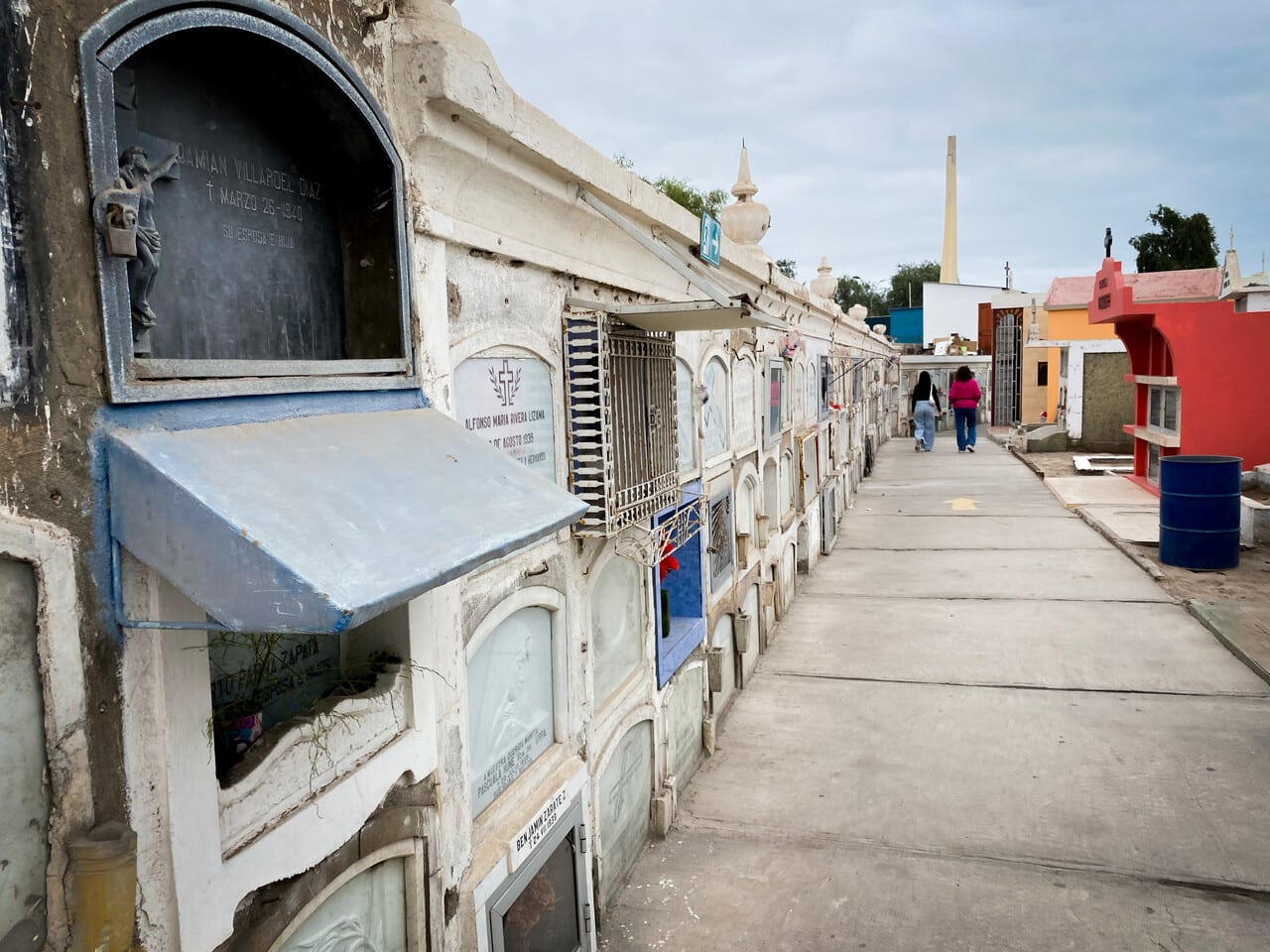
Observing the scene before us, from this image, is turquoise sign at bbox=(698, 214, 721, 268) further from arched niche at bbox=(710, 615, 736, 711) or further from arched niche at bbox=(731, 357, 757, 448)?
arched niche at bbox=(710, 615, 736, 711)

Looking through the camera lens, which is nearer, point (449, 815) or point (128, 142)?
point (128, 142)

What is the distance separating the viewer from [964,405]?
2495cm

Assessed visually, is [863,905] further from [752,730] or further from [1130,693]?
[1130,693]

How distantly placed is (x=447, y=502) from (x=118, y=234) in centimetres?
96

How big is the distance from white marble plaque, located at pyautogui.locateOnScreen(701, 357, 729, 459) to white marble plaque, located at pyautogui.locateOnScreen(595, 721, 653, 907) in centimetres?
230

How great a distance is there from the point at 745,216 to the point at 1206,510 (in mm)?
6980

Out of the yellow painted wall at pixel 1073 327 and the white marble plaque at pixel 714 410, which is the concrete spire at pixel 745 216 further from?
the yellow painted wall at pixel 1073 327

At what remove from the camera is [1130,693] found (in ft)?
24.1

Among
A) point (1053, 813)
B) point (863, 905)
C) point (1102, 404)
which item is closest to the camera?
point (863, 905)

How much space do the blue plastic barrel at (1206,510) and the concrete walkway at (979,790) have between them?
1035mm

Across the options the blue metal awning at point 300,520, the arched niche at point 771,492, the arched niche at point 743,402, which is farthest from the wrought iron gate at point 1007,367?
the blue metal awning at point 300,520

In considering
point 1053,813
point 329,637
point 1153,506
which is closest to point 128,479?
point 329,637

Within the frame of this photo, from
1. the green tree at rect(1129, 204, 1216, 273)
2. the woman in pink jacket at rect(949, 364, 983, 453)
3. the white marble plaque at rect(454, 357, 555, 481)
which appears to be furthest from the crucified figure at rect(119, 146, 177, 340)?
the green tree at rect(1129, 204, 1216, 273)

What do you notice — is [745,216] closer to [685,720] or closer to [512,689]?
Result: [685,720]
